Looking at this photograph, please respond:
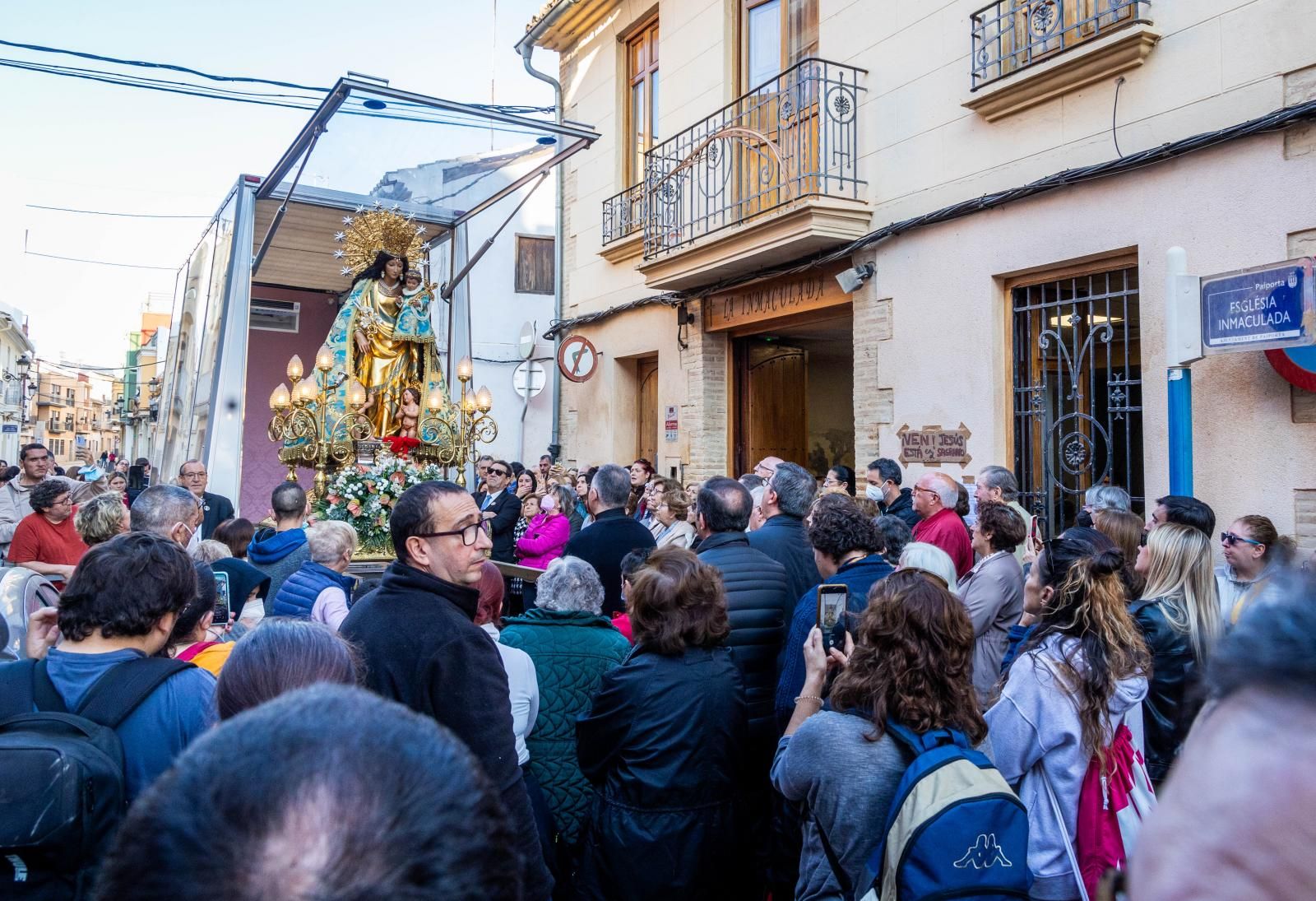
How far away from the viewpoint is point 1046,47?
21.9ft

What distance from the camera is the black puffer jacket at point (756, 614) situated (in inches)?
150

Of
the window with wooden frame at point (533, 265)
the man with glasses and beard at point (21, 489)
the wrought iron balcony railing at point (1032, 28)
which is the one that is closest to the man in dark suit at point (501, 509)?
the man with glasses and beard at point (21, 489)

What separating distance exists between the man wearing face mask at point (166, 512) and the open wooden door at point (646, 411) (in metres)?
8.30

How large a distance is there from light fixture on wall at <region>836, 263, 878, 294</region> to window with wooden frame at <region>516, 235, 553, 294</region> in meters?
9.92

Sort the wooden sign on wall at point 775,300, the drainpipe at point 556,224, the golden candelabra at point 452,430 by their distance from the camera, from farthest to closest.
A: the drainpipe at point 556,224
the wooden sign on wall at point 775,300
the golden candelabra at point 452,430

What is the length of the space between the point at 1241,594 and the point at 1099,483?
2.58m

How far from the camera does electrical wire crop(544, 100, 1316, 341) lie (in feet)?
17.7

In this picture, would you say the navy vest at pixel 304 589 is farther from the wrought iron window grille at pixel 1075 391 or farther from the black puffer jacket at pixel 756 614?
the wrought iron window grille at pixel 1075 391

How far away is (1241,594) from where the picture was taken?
3.97m

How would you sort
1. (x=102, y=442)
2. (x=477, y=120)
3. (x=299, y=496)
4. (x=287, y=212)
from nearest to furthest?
(x=299, y=496), (x=477, y=120), (x=287, y=212), (x=102, y=442)

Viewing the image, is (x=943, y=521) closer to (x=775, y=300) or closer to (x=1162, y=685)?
(x=1162, y=685)

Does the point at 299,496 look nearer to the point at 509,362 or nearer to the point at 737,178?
the point at 737,178

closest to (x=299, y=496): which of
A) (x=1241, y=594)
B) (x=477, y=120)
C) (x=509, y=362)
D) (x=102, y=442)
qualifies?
(x=477, y=120)

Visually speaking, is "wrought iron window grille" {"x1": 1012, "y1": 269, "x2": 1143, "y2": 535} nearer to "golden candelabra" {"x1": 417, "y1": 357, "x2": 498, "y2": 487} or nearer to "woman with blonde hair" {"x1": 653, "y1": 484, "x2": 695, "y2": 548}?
"woman with blonde hair" {"x1": 653, "y1": 484, "x2": 695, "y2": 548}
